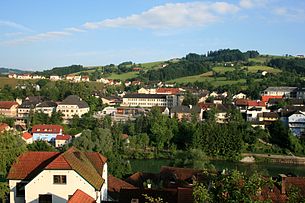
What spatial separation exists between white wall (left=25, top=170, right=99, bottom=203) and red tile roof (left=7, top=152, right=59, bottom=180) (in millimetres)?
1091

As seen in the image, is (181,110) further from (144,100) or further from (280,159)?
(280,159)

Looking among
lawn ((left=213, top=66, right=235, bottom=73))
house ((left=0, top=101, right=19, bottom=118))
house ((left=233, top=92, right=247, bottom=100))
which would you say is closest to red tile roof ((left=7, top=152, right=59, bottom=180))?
house ((left=0, top=101, right=19, bottom=118))

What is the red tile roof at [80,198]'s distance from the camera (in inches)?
472

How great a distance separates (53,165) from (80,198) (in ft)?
6.42

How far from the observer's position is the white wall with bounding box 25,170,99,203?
1367cm

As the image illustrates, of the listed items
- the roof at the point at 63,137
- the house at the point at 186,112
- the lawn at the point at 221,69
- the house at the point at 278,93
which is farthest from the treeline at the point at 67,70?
the roof at the point at 63,137

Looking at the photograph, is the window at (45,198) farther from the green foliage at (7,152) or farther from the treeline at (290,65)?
the treeline at (290,65)

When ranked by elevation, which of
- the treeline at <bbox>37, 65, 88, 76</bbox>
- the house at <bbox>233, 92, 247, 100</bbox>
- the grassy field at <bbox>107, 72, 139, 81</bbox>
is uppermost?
the treeline at <bbox>37, 65, 88, 76</bbox>

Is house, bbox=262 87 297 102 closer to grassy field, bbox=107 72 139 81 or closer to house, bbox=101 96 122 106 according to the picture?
house, bbox=101 96 122 106

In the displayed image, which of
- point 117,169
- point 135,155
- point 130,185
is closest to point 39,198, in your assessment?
point 130,185

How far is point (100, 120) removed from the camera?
5169 cm

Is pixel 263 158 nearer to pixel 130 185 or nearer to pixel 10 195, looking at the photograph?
pixel 130 185

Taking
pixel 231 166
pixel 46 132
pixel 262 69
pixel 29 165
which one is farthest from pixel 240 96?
pixel 29 165

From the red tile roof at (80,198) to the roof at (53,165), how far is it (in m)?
0.87
